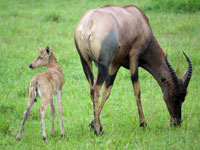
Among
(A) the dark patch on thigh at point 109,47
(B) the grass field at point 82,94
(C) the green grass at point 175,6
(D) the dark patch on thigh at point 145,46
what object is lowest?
(C) the green grass at point 175,6

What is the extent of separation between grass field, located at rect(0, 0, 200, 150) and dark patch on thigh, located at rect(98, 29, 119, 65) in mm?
1184

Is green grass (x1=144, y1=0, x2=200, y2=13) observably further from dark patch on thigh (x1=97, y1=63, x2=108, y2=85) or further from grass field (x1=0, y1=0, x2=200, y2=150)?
dark patch on thigh (x1=97, y1=63, x2=108, y2=85)

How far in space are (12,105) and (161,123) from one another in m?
2.75

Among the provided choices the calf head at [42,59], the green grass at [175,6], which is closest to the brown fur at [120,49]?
the calf head at [42,59]

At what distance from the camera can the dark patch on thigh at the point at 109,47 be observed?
5.61 metres

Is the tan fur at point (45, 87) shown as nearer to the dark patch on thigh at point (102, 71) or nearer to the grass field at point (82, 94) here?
the grass field at point (82, 94)

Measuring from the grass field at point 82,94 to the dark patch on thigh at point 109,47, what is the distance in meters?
1.18

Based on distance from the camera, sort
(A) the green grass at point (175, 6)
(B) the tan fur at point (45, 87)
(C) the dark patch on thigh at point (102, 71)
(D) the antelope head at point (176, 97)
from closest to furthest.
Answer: (B) the tan fur at point (45, 87) < (C) the dark patch on thigh at point (102, 71) < (D) the antelope head at point (176, 97) < (A) the green grass at point (175, 6)

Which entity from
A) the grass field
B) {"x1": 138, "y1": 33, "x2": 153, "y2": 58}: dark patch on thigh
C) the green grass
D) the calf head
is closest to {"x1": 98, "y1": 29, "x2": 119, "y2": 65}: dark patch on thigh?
{"x1": 138, "y1": 33, "x2": 153, "y2": 58}: dark patch on thigh

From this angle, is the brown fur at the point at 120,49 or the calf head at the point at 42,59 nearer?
the brown fur at the point at 120,49

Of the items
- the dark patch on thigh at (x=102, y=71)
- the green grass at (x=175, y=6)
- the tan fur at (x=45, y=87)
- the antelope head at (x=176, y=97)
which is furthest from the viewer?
the green grass at (x=175, y=6)

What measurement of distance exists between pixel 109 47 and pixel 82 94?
2.61 m

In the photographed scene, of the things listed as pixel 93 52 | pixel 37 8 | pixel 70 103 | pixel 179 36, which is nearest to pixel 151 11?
pixel 179 36

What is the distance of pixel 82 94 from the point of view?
812 centimetres
